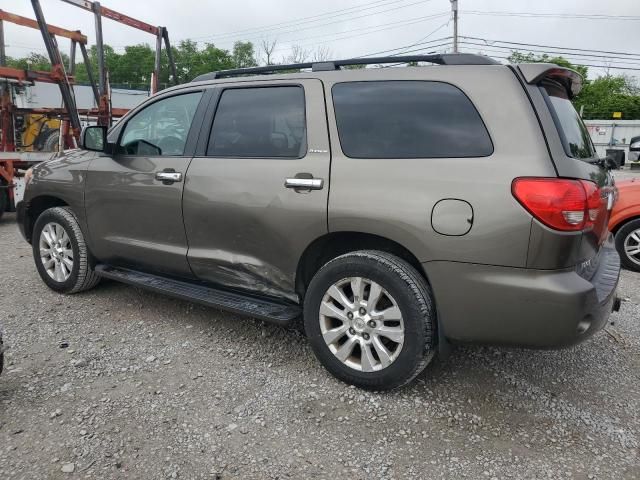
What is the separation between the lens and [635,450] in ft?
7.67

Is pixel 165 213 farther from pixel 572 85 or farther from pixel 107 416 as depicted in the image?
pixel 572 85

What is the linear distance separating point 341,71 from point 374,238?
1034mm

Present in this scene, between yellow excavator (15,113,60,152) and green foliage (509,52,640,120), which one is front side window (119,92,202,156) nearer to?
yellow excavator (15,113,60,152)

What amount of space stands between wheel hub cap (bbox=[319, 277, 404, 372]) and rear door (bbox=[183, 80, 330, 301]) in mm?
347

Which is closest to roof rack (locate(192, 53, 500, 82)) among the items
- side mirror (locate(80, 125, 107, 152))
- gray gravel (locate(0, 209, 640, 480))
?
side mirror (locate(80, 125, 107, 152))

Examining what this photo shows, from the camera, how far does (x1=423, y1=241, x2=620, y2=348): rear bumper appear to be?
2240mm

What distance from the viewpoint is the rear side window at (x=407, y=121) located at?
2.46 m

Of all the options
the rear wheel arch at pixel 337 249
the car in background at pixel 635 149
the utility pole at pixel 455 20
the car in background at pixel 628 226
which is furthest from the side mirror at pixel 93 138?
the utility pole at pixel 455 20

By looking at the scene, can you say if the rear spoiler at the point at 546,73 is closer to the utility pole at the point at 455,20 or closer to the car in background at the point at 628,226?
the car in background at the point at 628,226

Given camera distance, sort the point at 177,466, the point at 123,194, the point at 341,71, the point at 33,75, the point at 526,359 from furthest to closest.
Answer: the point at 33,75 < the point at 123,194 < the point at 526,359 < the point at 341,71 < the point at 177,466

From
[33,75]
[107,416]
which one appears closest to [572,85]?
[107,416]

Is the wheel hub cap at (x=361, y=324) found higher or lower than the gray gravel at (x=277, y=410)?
higher

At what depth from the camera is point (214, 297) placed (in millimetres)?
3297

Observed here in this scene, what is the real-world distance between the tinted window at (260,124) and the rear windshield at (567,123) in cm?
136
